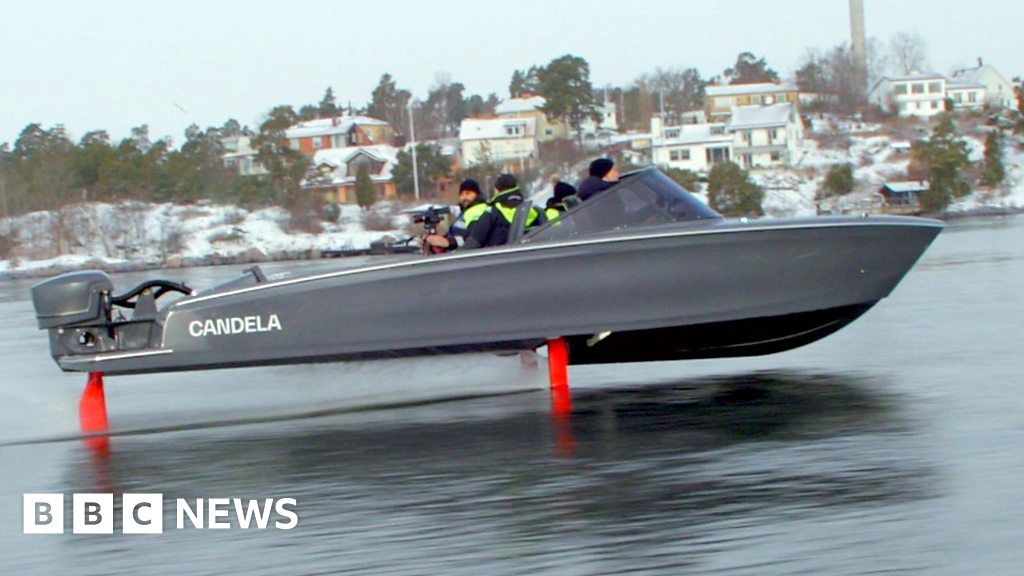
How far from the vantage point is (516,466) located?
20.4 ft

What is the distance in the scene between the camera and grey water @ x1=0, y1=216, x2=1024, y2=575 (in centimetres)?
468

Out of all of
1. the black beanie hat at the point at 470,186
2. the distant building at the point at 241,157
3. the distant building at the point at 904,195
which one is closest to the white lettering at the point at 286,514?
the black beanie hat at the point at 470,186

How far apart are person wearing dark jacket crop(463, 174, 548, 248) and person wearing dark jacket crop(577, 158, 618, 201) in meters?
0.31

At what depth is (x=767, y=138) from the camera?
7969cm

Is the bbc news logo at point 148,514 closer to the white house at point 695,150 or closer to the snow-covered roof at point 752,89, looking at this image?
the white house at point 695,150

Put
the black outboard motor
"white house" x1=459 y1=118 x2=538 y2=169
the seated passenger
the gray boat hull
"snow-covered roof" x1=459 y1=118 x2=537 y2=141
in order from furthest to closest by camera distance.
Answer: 1. "snow-covered roof" x1=459 y1=118 x2=537 y2=141
2. "white house" x1=459 y1=118 x2=538 y2=169
3. the seated passenger
4. the black outboard motor
5. the gray boat hull

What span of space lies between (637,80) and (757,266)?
4467 inches

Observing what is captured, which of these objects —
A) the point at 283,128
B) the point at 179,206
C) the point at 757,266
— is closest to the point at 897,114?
the point at 283,128

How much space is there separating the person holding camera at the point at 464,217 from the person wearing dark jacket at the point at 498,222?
0.11m

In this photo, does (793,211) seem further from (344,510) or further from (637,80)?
(637,80)

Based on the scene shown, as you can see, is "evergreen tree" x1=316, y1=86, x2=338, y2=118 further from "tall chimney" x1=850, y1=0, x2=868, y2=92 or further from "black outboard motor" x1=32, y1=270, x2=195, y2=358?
"black outboard motor" x1=32, y1=270, x2=195, y2=358

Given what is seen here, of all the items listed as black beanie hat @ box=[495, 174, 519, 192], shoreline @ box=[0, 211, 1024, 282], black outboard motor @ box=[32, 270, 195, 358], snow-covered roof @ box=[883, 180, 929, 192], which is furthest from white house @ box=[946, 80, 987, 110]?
black outboard motor @ box=[32, 270, 195, 358]

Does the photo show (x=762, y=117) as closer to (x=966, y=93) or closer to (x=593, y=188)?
(x=966, y=93)

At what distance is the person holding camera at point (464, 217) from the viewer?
331 inches
